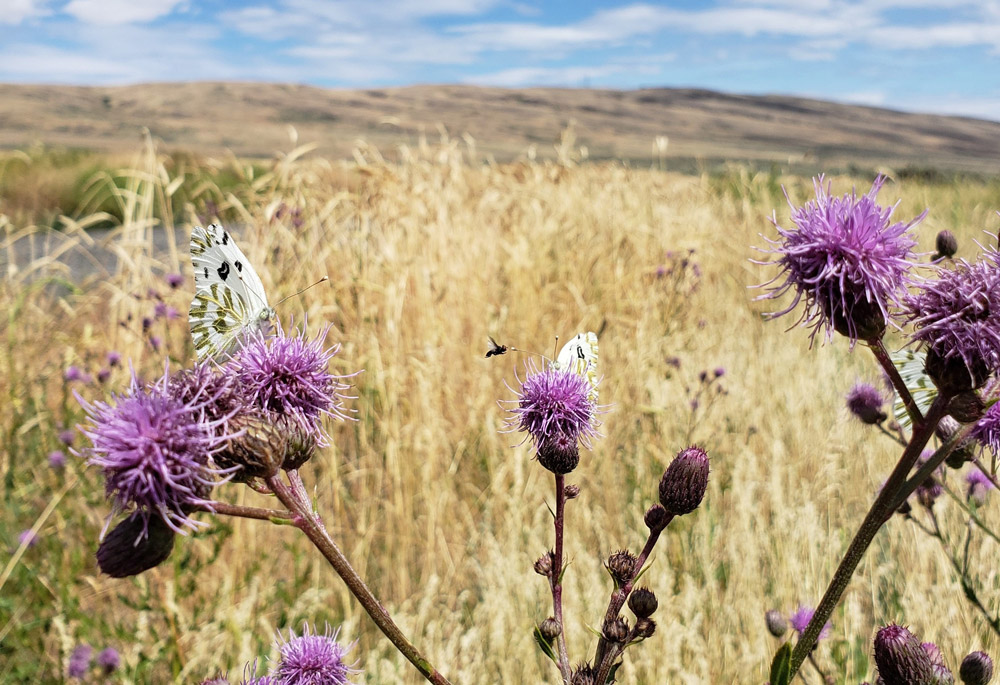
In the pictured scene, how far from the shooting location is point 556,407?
1.46 metres

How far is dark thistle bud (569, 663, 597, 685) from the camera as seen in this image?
3.65ft

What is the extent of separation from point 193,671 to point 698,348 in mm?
3769

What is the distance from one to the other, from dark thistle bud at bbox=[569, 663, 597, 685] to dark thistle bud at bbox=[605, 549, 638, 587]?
0.46ft

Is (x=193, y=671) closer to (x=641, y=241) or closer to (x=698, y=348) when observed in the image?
(x=698, y=348)

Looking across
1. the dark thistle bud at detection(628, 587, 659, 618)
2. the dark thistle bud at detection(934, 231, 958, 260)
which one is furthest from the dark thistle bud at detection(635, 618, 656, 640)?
the dark thistle bud at detection(934, 231, 958, 260)

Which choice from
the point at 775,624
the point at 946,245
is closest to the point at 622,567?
the point at 775,624

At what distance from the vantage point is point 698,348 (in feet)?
17.2

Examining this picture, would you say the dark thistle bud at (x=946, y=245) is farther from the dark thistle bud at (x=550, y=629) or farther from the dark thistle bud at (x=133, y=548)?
the dark thistle bud at (x=133, y=548)

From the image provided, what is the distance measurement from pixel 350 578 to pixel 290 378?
0.39 meters

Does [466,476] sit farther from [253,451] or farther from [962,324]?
[962,324]

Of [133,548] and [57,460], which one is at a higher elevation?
[133,548]

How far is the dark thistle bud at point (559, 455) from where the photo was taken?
134cm

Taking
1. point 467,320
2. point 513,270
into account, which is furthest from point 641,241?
point 467,320

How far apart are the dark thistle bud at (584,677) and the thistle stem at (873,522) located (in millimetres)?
290
